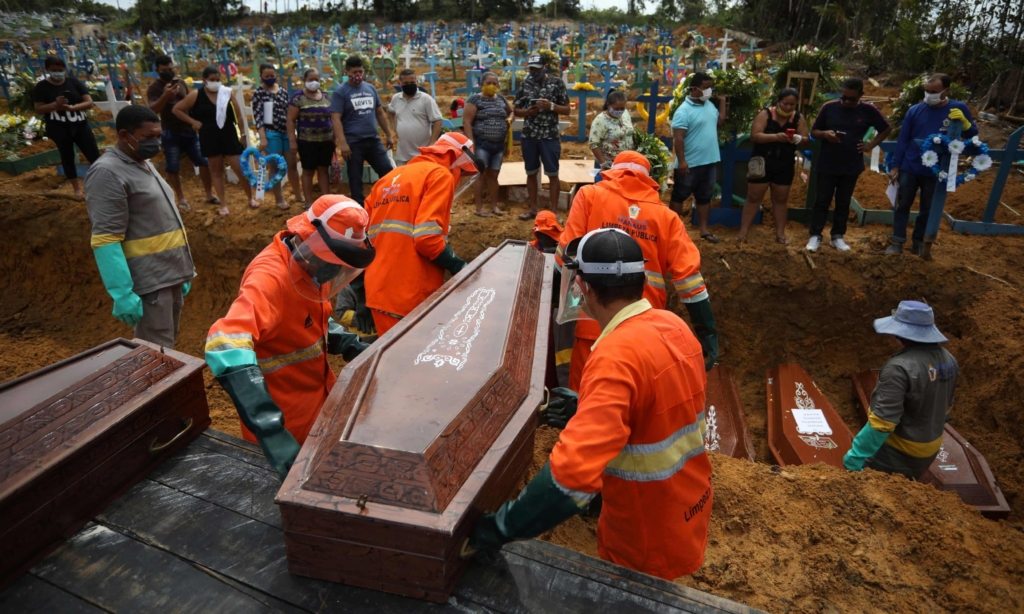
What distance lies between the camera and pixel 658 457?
1889mm

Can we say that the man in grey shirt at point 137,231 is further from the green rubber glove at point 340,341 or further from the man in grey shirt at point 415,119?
the man in grey shirt at point 415,119

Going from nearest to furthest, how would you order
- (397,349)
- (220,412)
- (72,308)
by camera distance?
1. (397,349)
2. (220,412)
3. (72,308)

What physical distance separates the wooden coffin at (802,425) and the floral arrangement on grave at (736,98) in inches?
109

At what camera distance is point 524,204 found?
24.1 ft

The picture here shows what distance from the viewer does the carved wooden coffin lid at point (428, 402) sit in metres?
1.61

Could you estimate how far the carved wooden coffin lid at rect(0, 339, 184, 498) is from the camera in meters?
1.70

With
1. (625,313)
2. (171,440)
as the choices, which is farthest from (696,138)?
(171,440)

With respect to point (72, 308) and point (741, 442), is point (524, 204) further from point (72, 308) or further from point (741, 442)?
point (72, 308)

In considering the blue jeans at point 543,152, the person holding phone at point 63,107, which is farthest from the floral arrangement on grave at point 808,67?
the person holding phone at point 63,107

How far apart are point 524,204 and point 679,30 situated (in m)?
23.8

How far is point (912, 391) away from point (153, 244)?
4.37m

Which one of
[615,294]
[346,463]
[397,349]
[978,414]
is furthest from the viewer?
[978,414]

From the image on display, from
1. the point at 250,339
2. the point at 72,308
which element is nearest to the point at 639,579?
the point at 250,339

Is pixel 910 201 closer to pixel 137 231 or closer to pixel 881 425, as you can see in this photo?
pixel 881 425
